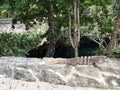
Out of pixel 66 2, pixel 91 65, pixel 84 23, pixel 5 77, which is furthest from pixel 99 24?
pixel 5 77

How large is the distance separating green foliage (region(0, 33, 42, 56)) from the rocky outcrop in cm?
171

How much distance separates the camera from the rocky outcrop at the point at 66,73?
4.70 meters

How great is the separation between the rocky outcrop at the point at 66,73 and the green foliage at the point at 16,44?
171 cm

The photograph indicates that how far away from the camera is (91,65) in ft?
15.8

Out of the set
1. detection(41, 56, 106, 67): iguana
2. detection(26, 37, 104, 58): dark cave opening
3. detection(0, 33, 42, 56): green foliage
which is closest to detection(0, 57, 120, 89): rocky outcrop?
detection(41, 56, 106, 67): iguana

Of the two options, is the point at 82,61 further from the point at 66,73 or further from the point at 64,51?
the point at 64,51

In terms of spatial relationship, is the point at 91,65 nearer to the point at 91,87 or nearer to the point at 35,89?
the point at 91,87

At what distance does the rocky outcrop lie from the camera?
4.70 meters

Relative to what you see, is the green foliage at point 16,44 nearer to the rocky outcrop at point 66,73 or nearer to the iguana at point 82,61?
the rocky outcrop at point 66,73

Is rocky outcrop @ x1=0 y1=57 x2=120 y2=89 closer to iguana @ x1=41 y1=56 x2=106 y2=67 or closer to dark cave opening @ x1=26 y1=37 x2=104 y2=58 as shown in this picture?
iguana @ x1=41 y1=56 x2=106 y2=67

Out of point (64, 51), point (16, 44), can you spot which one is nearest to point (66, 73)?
point (16, 44)

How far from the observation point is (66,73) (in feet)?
15.8

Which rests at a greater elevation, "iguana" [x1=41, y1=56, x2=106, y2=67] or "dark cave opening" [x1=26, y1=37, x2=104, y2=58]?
"iguana" [x1=41, y1=56, x2=106, y2=67]

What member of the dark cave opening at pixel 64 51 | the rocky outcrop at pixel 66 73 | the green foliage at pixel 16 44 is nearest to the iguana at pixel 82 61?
the rocky outcrop at pixel 66 73
